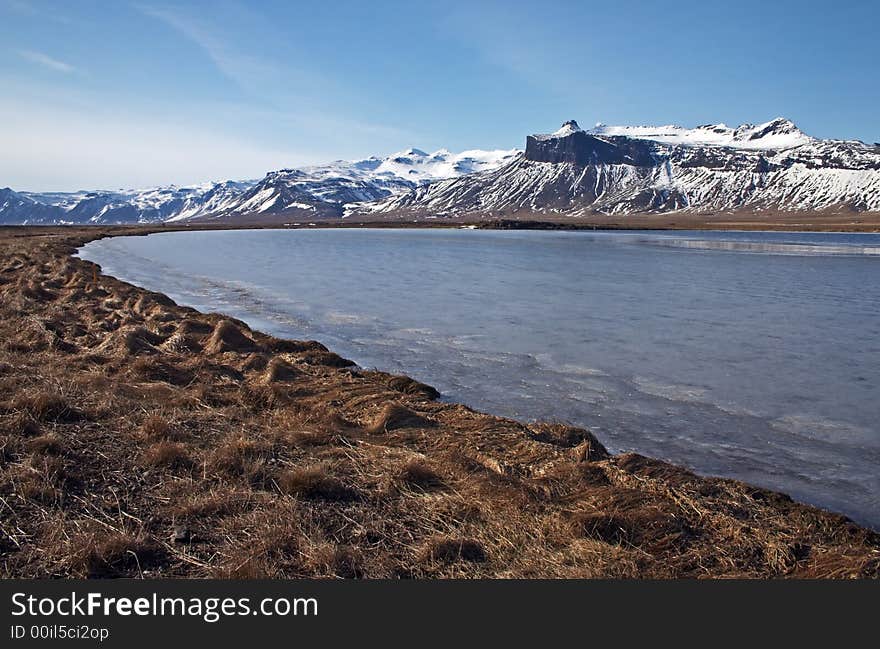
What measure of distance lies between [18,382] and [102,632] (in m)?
7.05

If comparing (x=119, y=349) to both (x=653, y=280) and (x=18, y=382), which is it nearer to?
(x=18, y=382)

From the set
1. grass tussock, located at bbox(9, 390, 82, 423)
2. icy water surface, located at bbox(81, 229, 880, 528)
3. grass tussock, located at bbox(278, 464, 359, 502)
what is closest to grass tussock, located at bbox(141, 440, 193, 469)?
grass tussock, located at bbox(278, 464, 359, 502)

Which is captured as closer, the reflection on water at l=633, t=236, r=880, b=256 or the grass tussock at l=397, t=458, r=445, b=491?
the grass tussock at l=397, t=458, r=445, b=491

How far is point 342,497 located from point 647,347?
11826 millimetres

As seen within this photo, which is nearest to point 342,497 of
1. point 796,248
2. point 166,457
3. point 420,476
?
point 420,476

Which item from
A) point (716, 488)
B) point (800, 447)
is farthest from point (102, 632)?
point (800, 447)

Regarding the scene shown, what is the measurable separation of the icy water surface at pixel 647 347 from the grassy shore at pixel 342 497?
5.37ft

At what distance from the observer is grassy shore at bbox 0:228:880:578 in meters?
5.47

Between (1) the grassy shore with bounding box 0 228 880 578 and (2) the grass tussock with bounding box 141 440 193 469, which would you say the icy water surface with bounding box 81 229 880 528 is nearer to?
(1) the grassy shore with bounding box 0 228 880 578

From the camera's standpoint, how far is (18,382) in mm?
9781

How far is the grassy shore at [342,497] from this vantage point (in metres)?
5.47

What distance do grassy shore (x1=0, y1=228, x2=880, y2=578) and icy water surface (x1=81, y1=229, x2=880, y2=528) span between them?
1.64m

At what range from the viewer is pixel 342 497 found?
267 inches

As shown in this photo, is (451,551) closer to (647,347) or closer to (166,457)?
(166,457)
